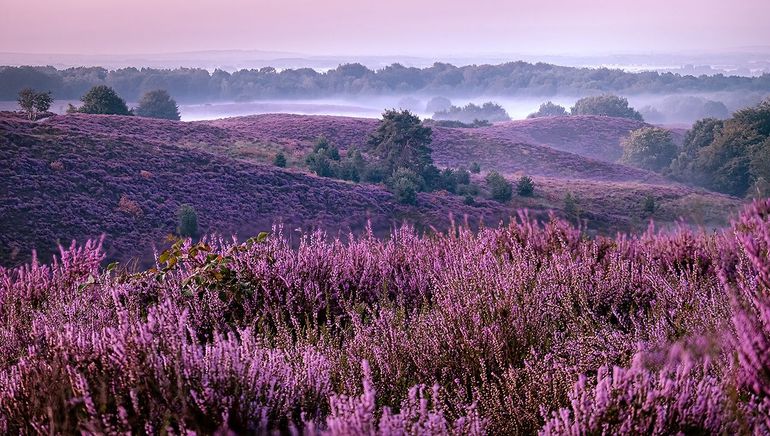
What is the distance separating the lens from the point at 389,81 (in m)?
164

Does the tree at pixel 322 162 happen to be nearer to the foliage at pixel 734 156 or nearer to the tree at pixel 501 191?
the tree at pixel 501 191

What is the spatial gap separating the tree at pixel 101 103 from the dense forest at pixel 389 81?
2949 cm

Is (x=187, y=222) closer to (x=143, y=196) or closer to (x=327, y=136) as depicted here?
(x=143, y=196)

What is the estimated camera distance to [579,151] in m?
76.4

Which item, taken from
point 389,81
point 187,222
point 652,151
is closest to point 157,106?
point 187,222

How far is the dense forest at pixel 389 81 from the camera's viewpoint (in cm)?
9500

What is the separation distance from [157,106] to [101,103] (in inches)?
760

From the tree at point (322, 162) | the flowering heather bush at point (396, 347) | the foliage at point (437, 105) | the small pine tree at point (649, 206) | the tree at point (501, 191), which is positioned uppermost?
the foliage at point (437, 105)

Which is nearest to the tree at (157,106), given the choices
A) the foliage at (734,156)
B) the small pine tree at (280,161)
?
the small pine tree at (280,161)

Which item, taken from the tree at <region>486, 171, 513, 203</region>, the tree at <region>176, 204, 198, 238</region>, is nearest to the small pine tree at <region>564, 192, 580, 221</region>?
the tree at <region>486, 171, 513, 203</region>

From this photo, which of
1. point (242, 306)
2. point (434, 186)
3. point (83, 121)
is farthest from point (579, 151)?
point (242, 306)

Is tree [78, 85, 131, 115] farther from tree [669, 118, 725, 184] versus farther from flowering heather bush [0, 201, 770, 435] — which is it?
tree [669, 118, 725, 184]

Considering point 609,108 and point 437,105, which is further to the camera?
point 437,105

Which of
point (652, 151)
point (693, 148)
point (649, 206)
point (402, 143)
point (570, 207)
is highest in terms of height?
point (402, 143)
